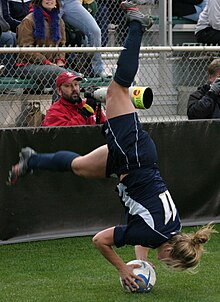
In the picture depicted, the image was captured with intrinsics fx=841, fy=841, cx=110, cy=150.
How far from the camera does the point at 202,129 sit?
8.88 meters

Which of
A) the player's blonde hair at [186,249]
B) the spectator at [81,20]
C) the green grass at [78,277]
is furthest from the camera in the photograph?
the spectator at [81,20]

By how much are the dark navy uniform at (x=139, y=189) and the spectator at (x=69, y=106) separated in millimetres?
2038

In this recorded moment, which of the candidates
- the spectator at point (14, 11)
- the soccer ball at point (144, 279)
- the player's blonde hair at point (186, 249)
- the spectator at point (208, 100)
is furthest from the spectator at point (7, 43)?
the player's blonde hair at point (186, 249)

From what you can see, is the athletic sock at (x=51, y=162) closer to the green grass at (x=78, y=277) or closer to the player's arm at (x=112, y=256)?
the player's arm at (x=112, y=256)

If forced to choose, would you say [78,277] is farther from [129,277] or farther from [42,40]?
[42,40]

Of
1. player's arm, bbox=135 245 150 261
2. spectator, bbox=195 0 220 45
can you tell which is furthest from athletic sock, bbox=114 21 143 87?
spectator, bbox=195 0 220 45

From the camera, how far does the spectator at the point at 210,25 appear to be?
11211 mm

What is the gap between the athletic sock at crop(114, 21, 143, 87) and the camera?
6.15m

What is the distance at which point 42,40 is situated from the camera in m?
9.40

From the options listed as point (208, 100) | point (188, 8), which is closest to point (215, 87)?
point (208, 100)

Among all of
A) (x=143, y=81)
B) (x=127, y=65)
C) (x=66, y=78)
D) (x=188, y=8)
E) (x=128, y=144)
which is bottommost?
(x=143, y=81)

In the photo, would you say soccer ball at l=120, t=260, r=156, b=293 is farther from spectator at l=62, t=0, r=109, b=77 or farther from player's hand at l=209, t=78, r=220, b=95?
spectator at l=62, t=0, r=109, b=77

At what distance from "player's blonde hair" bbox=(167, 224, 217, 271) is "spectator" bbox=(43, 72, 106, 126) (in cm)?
253

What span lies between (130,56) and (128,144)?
65 centimetres
